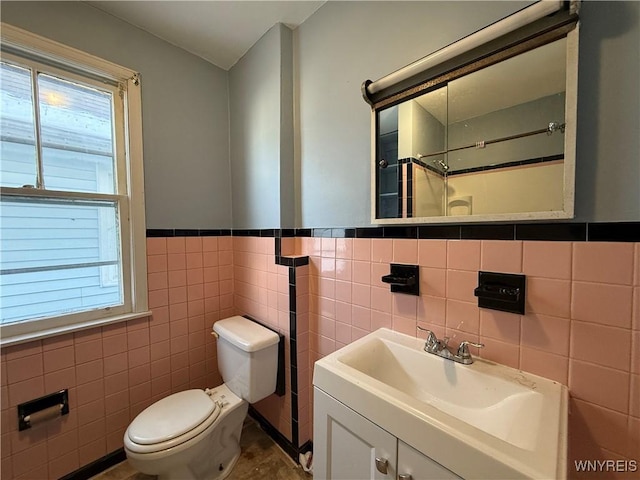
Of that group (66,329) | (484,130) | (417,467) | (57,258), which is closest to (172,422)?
(66,329)

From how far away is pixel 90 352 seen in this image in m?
1.32

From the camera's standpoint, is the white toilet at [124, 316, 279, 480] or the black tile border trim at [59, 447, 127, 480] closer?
the white toilet at [124, 316, 279, 480]

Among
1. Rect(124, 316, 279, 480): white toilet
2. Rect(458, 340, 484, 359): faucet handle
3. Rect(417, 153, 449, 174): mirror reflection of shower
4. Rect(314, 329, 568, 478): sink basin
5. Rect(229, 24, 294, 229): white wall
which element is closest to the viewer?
Rect(314, 329, 568, 478): sink basin

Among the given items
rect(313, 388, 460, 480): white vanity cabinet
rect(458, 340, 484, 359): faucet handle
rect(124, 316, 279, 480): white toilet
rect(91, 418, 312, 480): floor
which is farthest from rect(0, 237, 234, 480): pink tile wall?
rect(458, 340, 484, 359): faucet handle

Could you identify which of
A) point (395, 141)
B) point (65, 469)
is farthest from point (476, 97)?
point (65, 469)

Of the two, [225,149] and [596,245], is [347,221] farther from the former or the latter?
[225,149]

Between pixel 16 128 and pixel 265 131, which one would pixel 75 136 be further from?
pixel 265 131

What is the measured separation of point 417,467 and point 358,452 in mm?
199

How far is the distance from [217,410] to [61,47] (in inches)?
75.0

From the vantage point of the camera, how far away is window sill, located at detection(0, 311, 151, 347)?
3.69 feet

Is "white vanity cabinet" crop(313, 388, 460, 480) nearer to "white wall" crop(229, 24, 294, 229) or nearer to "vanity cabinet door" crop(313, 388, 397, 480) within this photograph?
"vanity cabinet door" crop(313, 388, 397, 480)

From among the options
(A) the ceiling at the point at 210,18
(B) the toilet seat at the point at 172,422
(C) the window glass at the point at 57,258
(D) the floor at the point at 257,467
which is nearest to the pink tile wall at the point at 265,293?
(D) the floor at the point at 257,467

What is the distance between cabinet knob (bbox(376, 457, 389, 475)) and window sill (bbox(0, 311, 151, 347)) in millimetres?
1407

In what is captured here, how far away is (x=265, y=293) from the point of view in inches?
62.7
